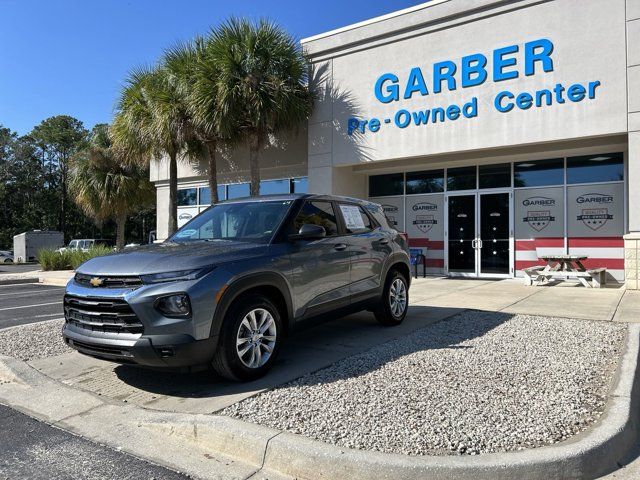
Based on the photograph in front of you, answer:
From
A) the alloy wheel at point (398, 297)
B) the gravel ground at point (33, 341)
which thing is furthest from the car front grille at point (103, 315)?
the alloy wheel at point (398, 297)

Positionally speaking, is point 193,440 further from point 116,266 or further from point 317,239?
point 317,239

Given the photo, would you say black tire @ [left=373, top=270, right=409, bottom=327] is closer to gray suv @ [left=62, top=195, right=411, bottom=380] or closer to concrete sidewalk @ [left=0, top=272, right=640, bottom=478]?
concrete sidewalk @ [left=0, top=272, right=640, bottom=478]

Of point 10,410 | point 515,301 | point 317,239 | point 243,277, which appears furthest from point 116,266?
point 515,301

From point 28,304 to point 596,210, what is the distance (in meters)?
13.7

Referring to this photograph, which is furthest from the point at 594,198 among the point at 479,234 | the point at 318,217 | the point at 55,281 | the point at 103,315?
the point at 55,281

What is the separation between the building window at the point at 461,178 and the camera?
560 inches

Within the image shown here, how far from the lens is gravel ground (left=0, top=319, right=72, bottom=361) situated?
5789mm

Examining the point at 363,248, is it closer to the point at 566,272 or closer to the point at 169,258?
the point at 169,258

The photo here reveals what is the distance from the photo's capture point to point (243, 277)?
4344 millimetres

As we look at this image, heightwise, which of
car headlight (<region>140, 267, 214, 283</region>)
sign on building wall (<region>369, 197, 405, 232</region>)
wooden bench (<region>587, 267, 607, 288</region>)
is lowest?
wooden bench (<region>587, 267, 607, 288</region>)

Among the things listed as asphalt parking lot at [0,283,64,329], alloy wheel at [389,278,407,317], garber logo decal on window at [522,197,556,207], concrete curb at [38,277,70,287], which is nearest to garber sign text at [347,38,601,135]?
garber logo decal on window at [522,197,556,207]

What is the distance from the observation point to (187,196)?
20141mm

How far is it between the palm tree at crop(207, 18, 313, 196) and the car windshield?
795 centimetres

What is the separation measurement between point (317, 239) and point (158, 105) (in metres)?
11.0
